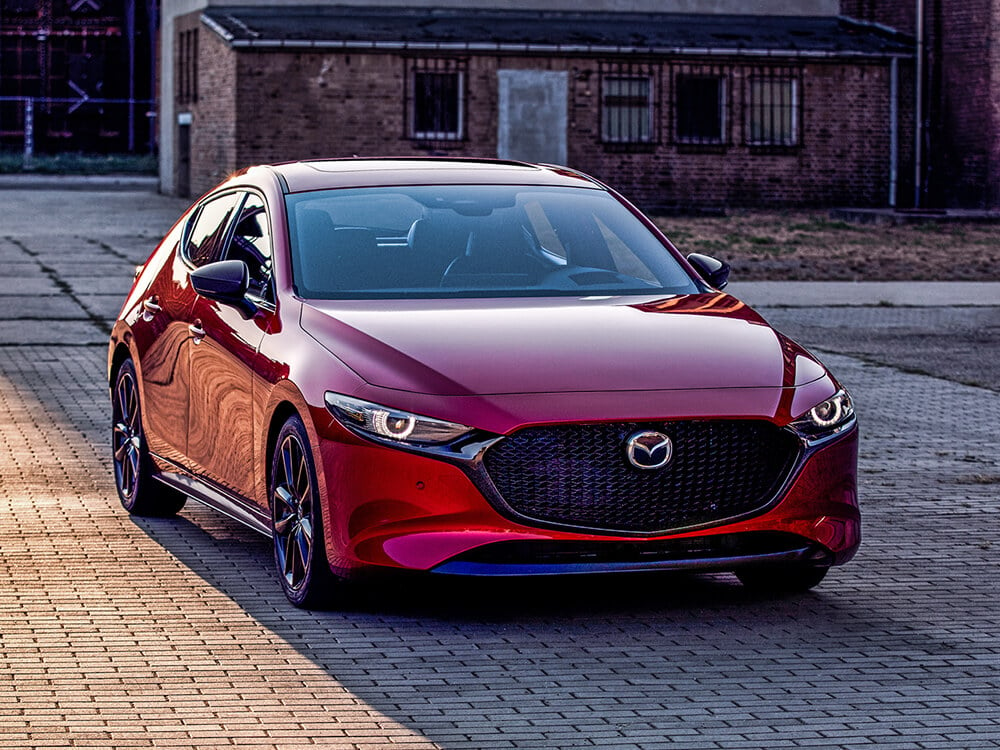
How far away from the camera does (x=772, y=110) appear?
40.4m

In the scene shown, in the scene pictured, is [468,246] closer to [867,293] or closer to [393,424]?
[393,424]

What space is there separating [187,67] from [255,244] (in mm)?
37905

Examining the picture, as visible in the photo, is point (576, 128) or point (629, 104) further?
point (629, 104)

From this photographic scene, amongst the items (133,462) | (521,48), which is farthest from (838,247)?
(133,462)

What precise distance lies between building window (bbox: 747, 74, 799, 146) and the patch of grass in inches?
986

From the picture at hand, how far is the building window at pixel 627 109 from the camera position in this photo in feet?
130

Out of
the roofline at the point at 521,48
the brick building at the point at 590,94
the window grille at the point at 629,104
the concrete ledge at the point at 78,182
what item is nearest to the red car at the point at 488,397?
the roofline at the point at 521,48

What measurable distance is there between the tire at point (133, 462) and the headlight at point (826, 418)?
3038 millimetres

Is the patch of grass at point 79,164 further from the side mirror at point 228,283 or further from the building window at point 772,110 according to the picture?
the side mirror at point 228,283

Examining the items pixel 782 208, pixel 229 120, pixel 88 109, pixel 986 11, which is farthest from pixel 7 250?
pixel 88 109

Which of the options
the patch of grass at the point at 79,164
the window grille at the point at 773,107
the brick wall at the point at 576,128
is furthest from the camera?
the patch of grass at the point at 79,164

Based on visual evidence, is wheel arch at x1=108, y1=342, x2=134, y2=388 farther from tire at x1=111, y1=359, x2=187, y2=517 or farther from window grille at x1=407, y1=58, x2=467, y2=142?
window grille at x1=407, y1=58, x2=467, y2=142

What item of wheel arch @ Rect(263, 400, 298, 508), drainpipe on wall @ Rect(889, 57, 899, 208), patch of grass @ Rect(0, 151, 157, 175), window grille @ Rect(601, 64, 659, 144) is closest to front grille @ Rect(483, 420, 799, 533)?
wheel arch @ Rect(263, 400, 298, 508)

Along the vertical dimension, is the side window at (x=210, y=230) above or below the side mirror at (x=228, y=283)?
above
